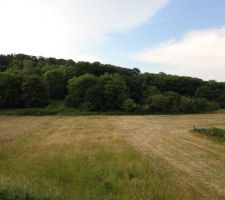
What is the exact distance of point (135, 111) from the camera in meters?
71.7

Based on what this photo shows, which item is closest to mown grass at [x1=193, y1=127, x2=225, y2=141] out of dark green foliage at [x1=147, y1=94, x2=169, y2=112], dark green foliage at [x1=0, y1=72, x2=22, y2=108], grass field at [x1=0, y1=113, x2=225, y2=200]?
grass field at [x1=0, y1=113, x2=225, y2=200]

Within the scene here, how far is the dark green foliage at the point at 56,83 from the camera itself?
83.0 meters

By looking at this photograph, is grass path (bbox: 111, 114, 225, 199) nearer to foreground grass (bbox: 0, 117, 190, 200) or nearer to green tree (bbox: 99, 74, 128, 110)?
foreground grass (bbox: 0, 117, 190, 200)

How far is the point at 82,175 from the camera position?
14.8 m

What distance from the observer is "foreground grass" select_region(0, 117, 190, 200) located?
9.65 meters

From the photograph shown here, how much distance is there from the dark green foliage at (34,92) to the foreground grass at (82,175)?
161 ft

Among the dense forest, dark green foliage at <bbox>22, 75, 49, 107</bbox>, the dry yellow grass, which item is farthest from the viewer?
the dense forest

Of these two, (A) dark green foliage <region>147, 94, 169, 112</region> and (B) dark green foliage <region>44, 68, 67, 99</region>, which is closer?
(A) dark green foliage <region>147, 94, 169, 112</region>

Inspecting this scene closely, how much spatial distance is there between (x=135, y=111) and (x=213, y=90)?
2803 cm

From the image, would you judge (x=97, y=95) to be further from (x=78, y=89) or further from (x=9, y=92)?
(x=9, y=92)

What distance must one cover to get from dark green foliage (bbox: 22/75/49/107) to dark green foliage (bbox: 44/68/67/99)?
26.7 feet

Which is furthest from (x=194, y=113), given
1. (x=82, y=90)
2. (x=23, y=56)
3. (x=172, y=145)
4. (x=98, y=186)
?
(x=23, y=56)

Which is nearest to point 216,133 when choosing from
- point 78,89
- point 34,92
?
point 78,89

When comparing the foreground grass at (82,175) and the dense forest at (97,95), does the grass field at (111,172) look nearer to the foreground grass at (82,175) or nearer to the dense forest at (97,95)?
the foreground grass at (82,175)
